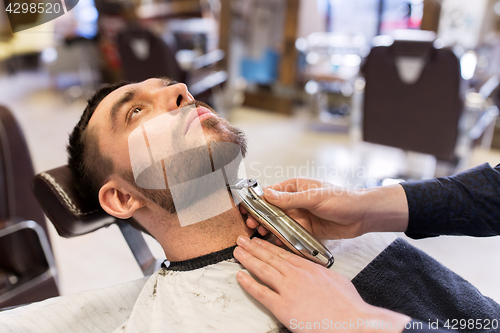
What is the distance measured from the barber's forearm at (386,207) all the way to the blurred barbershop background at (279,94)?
0.26 meters

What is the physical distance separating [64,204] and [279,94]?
3.68 m

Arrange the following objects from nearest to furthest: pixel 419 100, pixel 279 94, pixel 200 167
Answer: pixel 200 167 < pixel 419 100 < pixel 279 94

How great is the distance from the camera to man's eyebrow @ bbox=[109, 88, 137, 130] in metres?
1.04

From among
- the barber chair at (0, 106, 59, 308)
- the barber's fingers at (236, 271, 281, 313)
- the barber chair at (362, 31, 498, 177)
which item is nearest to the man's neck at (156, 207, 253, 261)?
the barber's fingers at (236, 271, 281, 313)

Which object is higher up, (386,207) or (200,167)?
(200,167)

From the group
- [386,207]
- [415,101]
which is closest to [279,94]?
[415,101]

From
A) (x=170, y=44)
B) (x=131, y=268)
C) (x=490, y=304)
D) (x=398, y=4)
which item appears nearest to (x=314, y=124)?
(x=398, y=4)

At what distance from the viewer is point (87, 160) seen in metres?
1.10

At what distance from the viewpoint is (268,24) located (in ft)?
13.5

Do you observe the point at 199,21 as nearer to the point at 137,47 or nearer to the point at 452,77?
the point at 137,47

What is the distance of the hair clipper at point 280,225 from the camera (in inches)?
37.2

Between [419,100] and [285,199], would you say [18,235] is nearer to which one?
[285,199]

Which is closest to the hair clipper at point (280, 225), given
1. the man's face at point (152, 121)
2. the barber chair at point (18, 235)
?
the man's face at point (152, 121)

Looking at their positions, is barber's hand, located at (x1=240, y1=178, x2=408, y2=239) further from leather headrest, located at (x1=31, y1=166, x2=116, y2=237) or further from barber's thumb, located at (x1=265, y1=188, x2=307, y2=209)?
leather headrest, located at (x1=31, y1=166, x2=116, y2=237)
